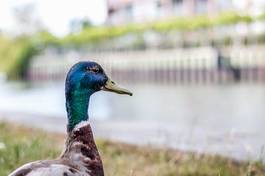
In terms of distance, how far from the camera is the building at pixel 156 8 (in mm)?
44312

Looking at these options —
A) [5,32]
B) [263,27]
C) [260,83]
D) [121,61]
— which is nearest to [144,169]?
[260,83]

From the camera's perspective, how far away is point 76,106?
98.6 inches

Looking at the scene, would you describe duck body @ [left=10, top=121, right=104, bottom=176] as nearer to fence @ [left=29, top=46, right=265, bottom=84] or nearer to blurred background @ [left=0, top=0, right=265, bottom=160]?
blurred background @ [left=0, top=0, right=265, bottom=160]

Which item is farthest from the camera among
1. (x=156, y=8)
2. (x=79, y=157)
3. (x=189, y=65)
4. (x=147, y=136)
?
(x=156, y=8)

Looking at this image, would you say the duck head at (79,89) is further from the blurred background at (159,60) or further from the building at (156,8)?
the building at (156,8)

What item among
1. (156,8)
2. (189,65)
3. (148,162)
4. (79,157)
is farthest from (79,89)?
(156,8)

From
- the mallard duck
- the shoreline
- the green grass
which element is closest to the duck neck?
the mallard duck

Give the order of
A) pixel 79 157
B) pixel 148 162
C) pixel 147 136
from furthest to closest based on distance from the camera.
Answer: pixel 147 136 < pixel 148 162 < pixel 79 157

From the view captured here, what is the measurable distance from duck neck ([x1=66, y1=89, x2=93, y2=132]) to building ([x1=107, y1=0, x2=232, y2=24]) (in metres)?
40.0

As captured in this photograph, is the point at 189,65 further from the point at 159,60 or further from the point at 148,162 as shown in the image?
the point at 148,162

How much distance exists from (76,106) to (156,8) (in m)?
45.5

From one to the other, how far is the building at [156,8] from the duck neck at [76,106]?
131ft

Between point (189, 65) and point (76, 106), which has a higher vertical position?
point (76, 106)

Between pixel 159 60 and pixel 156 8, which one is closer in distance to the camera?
pixel 159 60
